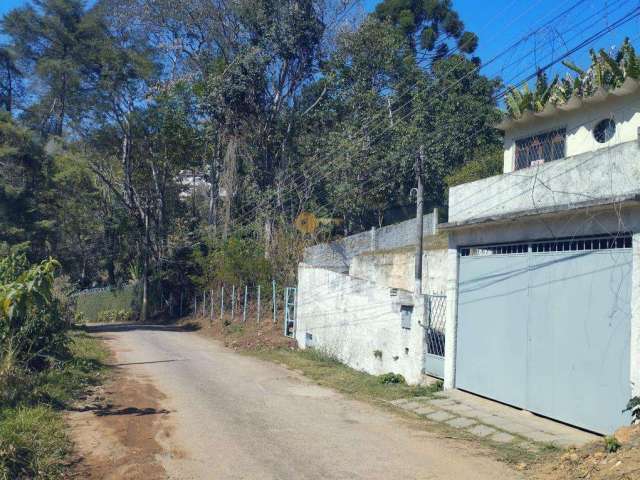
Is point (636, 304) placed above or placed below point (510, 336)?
above

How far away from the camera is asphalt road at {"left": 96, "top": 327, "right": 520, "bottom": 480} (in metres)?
6.68

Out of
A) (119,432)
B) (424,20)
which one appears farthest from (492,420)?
(424,20)

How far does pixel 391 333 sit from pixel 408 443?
4.81 metres

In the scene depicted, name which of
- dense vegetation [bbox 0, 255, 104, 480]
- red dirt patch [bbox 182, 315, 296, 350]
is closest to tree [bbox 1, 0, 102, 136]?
red dirt patch [bbox 182, 315, 296, 350]

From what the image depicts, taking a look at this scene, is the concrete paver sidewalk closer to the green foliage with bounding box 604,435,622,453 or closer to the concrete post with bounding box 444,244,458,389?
the concrete post with bounding box 444,244,458,389

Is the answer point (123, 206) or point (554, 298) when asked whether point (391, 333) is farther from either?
point (123, 206)

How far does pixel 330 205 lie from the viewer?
2862 cm

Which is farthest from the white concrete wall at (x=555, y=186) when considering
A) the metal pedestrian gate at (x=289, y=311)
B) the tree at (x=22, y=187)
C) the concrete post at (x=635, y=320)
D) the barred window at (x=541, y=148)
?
the tree at (x=22, y=187)

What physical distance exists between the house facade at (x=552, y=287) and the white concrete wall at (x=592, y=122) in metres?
0.87

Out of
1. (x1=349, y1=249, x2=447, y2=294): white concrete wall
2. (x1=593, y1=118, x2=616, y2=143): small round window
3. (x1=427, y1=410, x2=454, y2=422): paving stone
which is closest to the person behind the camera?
(x1=427, y1=410, x2=454, y2=422): paving stone

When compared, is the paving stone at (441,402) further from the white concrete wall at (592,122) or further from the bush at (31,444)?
the white concrete wall at (592,122)

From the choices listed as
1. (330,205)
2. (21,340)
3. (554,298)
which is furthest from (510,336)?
(330,205)

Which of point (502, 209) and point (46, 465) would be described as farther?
point (502, 209)

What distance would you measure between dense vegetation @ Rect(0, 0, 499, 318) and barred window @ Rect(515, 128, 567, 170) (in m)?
8.11
